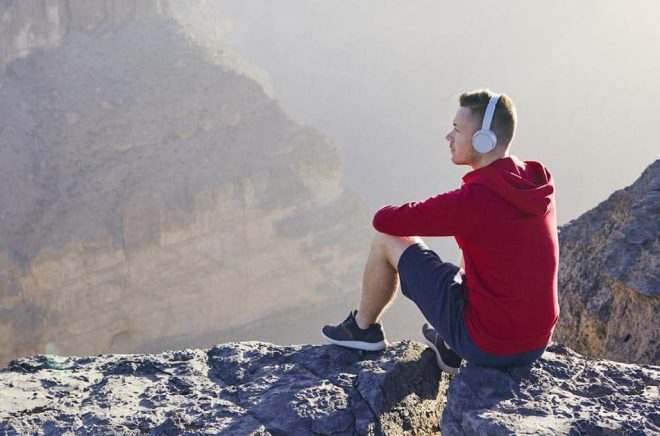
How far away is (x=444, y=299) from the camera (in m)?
2.76

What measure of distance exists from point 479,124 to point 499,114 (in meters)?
0.09


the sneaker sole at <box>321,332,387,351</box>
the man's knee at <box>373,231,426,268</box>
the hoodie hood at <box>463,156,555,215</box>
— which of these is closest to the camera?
the hoodie hood at <box>463,156,555,215</box>

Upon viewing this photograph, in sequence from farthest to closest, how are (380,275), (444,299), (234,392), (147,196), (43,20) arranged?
1. (43,20)
2. (147,196)
3. (380,275)
4. (234,392)
5. (444,299)

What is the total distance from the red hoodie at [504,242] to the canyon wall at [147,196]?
51.8 feet

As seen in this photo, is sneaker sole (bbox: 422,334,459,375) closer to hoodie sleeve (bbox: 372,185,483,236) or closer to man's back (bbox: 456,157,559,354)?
man's back (bbox: 456,157,559,354)

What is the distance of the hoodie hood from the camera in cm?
244

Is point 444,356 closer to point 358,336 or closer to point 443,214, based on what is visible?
point 358,336

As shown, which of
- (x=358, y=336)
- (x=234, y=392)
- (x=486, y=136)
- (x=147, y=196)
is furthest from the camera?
(x=147, y=196)

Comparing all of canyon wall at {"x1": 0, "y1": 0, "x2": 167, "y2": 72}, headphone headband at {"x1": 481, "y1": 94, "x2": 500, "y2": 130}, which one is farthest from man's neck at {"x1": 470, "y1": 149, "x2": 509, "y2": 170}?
canyon wall at {"x1": 0, "y1": 0, "x2": 167, "y2": 72}

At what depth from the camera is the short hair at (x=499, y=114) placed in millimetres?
2580

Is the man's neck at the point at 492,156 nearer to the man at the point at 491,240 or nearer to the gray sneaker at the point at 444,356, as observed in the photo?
the man at the point at 491,240

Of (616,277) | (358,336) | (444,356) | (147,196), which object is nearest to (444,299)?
(444,356)

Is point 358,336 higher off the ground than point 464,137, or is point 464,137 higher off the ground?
point 464,137

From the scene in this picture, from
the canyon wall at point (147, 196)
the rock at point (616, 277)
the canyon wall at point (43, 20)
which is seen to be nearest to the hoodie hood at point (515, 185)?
the rock at point (616, 277)
